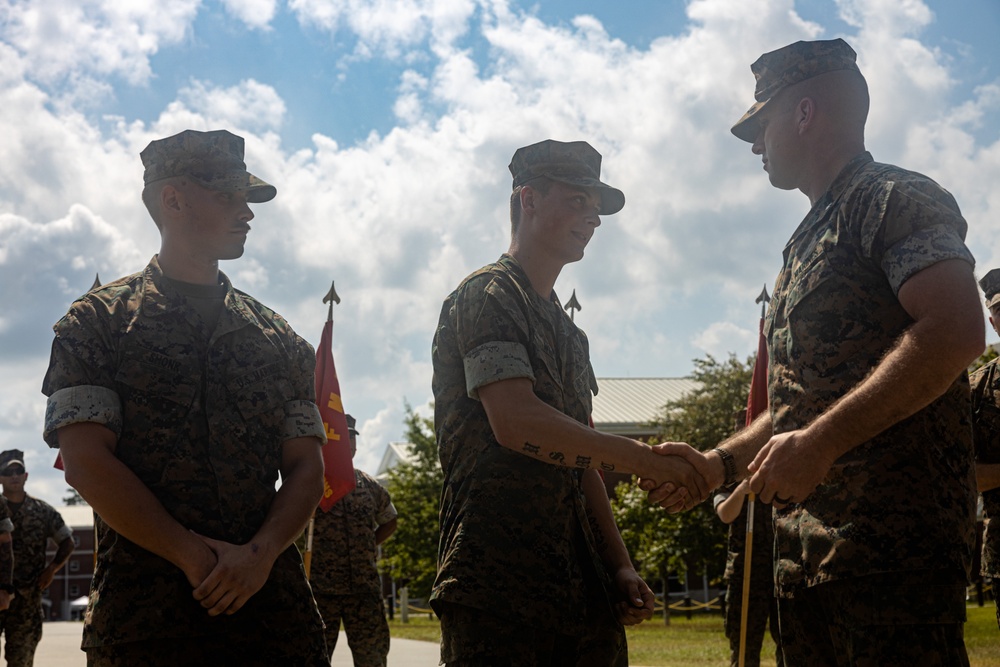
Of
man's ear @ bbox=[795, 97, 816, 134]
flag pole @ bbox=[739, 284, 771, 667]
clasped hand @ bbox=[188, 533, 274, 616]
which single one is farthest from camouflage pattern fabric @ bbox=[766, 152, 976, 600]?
flag pole @ bbox=[739, 284, 771, 667]

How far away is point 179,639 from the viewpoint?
2971 millimetres

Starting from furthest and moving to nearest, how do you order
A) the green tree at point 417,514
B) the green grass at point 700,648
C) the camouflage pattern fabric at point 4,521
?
the green tree at point 417,514 < the green grass at point 700,648 < the camouflage pattern fabric at point 4,521

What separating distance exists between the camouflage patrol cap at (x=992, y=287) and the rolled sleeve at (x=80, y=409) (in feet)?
17.1

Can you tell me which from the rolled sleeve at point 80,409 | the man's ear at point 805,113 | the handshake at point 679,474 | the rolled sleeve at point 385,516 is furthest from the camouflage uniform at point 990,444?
the rolled sleeve at point 385,516

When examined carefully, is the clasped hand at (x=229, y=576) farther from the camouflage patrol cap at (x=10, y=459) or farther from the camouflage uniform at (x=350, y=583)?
the camouflage patrol cap at (x=10, y=459)

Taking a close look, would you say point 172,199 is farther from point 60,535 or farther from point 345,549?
point 60,535

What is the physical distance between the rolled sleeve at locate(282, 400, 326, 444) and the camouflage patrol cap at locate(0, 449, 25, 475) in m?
9.80

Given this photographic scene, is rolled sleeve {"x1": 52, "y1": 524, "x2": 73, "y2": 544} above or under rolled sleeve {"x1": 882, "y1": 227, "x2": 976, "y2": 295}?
under

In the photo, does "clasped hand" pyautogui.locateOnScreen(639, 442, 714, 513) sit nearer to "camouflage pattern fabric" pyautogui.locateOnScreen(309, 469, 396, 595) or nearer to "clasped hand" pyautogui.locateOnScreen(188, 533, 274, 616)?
"clasped hand" pyautogui.locateOnScreen(188, 533, 274, 616)

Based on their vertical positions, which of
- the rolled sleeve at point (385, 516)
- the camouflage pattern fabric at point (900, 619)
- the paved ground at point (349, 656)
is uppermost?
the rolled sleeve at point (385, 516)

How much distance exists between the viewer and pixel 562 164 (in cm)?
400

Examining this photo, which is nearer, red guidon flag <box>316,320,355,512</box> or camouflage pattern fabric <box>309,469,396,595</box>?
red guidon flag <box>316,320,355,512</box>

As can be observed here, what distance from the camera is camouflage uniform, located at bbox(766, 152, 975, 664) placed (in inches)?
110

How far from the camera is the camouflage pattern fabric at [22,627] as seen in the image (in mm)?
10883
